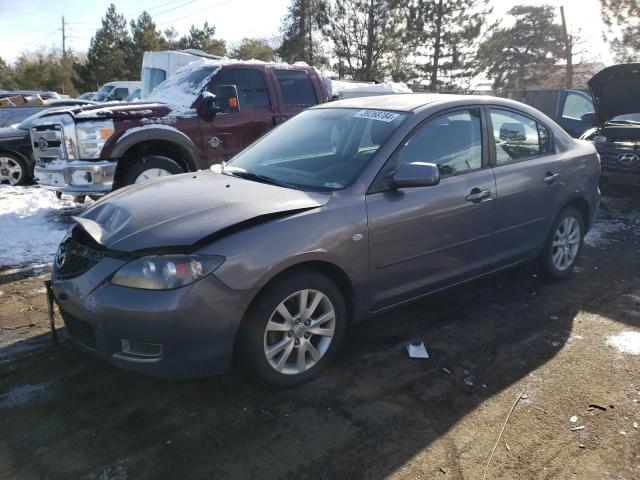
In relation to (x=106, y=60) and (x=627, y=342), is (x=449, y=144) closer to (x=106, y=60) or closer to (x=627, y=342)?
(x=627, y=342)

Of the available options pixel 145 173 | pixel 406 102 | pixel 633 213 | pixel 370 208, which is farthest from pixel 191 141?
pixel 633 213

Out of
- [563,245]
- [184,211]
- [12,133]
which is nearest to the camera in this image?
[184,211]

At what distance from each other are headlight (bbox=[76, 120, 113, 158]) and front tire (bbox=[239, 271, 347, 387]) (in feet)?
14.4

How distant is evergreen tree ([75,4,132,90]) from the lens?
127ft

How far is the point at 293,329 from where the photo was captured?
120 inches

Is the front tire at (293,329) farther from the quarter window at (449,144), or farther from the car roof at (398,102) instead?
the car roof at (398,102)

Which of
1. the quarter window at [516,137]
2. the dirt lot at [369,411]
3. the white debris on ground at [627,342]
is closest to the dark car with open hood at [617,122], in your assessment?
the quarter window at [516,137]

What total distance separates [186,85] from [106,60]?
36613 millimetres

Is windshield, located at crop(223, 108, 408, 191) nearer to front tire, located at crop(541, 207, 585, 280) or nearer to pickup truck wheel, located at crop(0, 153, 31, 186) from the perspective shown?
front tire, located at crop(541, 207, 585, 280)

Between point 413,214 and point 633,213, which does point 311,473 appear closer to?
point 413,214

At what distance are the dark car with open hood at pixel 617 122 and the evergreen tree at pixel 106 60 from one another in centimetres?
3638

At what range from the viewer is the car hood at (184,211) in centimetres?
280

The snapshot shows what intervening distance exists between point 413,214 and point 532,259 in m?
1.81

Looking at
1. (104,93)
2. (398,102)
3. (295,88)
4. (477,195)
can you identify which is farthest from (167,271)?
(104,93)
